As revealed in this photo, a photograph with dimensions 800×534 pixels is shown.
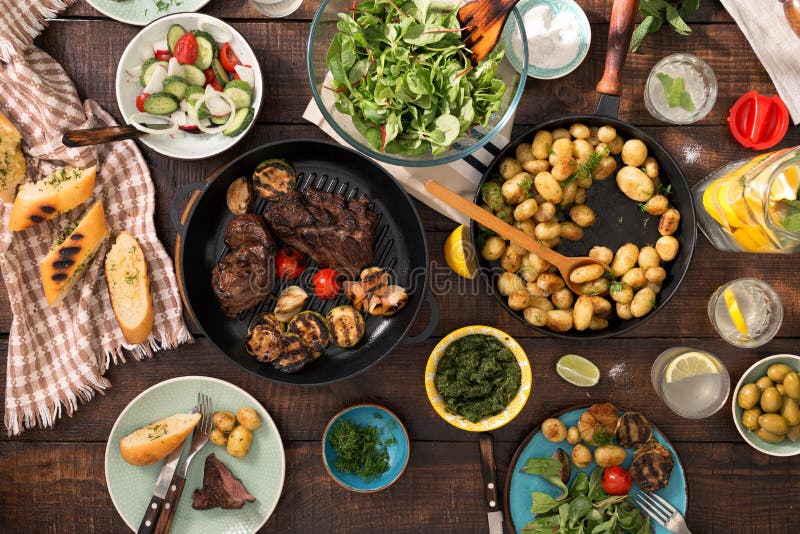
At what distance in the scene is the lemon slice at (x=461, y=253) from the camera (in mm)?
2533

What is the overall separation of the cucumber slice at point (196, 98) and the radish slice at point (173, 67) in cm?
8

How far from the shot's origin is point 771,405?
8.66 feet

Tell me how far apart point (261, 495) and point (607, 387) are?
1729 millimetres

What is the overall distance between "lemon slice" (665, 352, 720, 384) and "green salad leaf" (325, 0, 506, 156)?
4.79 feet

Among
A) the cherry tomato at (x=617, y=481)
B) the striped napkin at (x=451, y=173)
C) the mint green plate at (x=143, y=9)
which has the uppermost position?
the mint green plate at (x=143, y=9)

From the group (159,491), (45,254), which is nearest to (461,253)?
(159,491)

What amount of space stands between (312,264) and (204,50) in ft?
3.49

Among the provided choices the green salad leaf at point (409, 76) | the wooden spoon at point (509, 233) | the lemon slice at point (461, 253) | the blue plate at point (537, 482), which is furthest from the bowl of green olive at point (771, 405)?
the green salad leaf at point (409, 76)

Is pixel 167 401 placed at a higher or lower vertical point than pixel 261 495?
higher

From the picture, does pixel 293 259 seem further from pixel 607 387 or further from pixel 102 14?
pixel 607 387

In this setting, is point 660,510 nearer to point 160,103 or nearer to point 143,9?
point 160,103

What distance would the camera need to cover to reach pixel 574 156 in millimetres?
2559

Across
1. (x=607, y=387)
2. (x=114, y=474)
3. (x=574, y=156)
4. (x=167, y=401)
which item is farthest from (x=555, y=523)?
(x=114, y=474)

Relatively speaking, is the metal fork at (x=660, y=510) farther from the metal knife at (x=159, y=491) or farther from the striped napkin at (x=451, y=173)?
the metal knife at (x=159, y=491)
